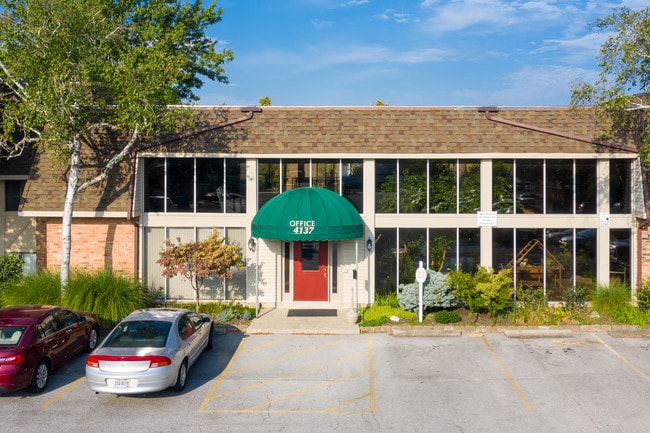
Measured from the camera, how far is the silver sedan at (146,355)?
35.6 feet

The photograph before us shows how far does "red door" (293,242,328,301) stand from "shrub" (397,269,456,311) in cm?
296

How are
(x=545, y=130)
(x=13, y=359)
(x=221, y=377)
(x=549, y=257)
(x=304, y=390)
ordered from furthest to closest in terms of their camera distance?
(x=549, y=257)
(x=545, y=130)
(x=221, y=377)
(x=304, y=390)
(x=13, y=359)

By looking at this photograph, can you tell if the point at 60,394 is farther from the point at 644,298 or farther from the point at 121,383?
the point at 644,298

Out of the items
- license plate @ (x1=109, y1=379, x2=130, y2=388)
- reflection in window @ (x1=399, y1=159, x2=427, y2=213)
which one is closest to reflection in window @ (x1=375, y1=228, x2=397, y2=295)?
reflection in window @ (x1=399, y1=159, x2=427, y2=213)

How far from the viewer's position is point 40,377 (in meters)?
11.9

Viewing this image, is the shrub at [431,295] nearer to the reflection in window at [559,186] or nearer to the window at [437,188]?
the window at [437,188]

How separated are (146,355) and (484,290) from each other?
9.89 meters

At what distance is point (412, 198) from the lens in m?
19.1

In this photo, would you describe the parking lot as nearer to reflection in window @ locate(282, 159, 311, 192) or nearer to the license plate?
the license plate

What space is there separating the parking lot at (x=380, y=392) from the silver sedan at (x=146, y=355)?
521 millimetres

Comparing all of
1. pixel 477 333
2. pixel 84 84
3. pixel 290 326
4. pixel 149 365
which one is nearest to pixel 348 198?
pixel 290 326

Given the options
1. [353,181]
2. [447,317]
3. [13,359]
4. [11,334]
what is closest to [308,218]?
[353,181]

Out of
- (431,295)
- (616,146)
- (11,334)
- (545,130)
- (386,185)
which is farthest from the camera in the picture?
(386,185)

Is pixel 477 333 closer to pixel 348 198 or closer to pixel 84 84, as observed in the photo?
pixel 348 198
